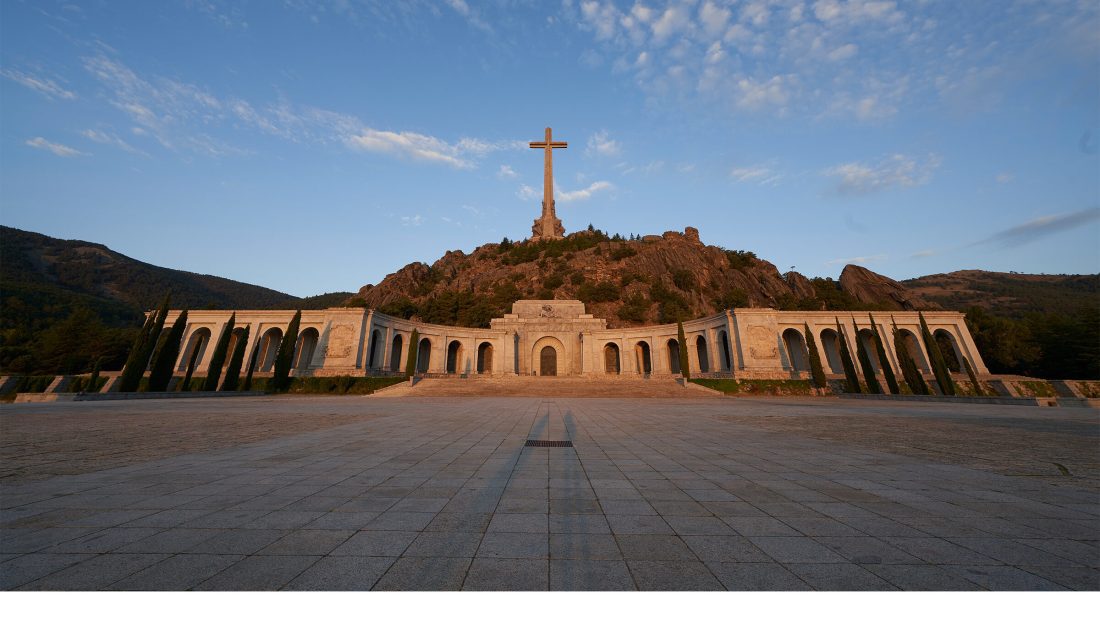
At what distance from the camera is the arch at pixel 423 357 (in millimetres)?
44941

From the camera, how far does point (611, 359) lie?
4850cm

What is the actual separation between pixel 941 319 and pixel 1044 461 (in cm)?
4544

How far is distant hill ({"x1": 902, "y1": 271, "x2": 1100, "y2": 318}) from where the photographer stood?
7838 cm

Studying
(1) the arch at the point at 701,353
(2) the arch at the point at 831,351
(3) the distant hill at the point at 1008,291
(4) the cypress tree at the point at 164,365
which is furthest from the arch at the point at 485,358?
(3) the distant hill at the point at 1008,291

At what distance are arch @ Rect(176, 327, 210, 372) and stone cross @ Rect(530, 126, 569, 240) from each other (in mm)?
55336

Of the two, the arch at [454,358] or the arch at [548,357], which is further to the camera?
the arch at [454,358]

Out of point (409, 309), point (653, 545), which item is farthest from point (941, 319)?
point (409, 309)

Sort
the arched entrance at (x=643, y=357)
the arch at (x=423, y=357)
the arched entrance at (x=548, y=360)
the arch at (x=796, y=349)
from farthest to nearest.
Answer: the arched entrance at (x=548, y=360) < the arch at (x=423, y=357) < the arched entrance at (x=643, y=357) < the arch at (x=796, y=349)

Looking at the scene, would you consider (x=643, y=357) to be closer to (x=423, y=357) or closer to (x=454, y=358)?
(x=454, y=358)

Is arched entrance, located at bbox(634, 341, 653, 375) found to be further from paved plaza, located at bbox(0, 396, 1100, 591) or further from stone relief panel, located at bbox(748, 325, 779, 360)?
paved plaza, located at bbox(0, 396, 1100, 591)

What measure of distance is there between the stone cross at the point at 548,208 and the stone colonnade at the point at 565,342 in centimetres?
3740

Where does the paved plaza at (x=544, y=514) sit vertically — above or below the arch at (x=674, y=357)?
below

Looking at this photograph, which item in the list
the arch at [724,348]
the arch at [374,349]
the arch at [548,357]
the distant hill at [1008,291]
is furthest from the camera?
the distant hill at [1008,291]

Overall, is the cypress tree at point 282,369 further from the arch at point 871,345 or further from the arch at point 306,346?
the arch at point 871,345
